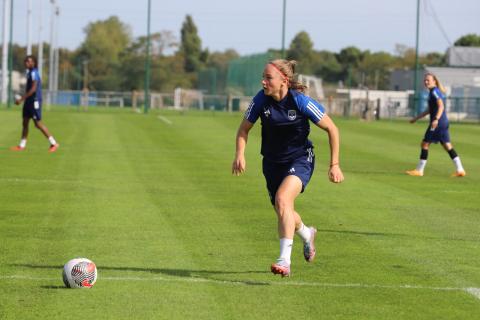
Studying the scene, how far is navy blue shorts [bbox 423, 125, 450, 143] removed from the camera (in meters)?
19.7

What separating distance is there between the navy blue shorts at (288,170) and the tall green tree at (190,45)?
5238 inches

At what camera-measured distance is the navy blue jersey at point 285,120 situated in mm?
8602

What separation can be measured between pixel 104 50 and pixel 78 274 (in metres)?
131

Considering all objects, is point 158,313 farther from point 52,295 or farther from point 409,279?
point 409,279

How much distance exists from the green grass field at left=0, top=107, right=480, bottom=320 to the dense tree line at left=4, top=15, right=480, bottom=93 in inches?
2205

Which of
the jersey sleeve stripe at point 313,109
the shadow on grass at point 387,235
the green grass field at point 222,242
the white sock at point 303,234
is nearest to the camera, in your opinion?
the green grass field at point 222,242

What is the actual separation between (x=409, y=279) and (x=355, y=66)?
129 meters

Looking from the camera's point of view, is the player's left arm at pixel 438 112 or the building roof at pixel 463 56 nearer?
the player's left arm at pixel 438 112

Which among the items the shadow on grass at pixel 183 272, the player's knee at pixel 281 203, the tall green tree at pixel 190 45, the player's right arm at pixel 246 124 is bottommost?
the shadow on grass at pixel 183 272

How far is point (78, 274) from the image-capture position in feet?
25.6

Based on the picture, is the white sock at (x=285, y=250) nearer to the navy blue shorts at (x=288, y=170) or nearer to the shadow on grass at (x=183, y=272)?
the shadow on grass at (x=183, y=272)

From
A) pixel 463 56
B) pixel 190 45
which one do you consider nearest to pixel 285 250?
pixel 463 56

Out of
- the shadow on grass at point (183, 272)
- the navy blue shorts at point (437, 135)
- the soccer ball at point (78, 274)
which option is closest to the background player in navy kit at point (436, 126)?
the navy blue shorts at point (437, 135)

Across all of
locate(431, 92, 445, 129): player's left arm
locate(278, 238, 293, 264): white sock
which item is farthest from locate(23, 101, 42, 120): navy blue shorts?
locate(278, 238, 293, 264): white sock
